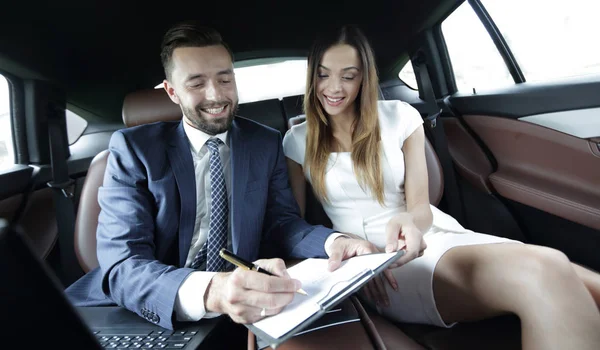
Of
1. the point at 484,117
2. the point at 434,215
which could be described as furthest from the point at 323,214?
the point at 484,117

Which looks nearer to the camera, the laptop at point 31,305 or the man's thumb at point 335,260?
→ the laptop at point 31,305

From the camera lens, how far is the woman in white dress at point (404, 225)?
877 mm

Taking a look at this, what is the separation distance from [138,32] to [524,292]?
7.13 ft

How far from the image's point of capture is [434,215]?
1447 millimetres

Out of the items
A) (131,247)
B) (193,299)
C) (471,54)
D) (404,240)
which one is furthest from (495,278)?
(471,54)

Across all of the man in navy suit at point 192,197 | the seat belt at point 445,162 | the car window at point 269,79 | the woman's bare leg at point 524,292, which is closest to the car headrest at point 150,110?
→ the man in navy suit at point 192,197

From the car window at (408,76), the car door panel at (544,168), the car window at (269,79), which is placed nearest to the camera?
the car door panel at (544,168)

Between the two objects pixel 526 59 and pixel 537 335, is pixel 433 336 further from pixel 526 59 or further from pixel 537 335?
pixel 526 59

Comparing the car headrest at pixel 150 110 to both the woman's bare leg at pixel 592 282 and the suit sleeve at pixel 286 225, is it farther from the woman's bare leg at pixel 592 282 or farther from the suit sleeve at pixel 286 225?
the woman's bare leg at pixel 592 282

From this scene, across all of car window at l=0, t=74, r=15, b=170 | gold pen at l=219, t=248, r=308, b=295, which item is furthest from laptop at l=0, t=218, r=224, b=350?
car window at l=0, t=74, r=15, b=170

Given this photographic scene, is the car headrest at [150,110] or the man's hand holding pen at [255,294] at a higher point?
the car headrest at [150,110]

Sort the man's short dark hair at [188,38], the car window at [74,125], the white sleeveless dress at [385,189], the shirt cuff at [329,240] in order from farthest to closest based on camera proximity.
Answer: the car window at [74,125]
the white sleeveless dress at [385,189]
the man's short dark hair at [188,38]
the shirt cuff at [329,240]

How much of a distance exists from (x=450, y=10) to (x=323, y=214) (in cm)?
151

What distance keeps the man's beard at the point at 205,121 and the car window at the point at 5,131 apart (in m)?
1.26
